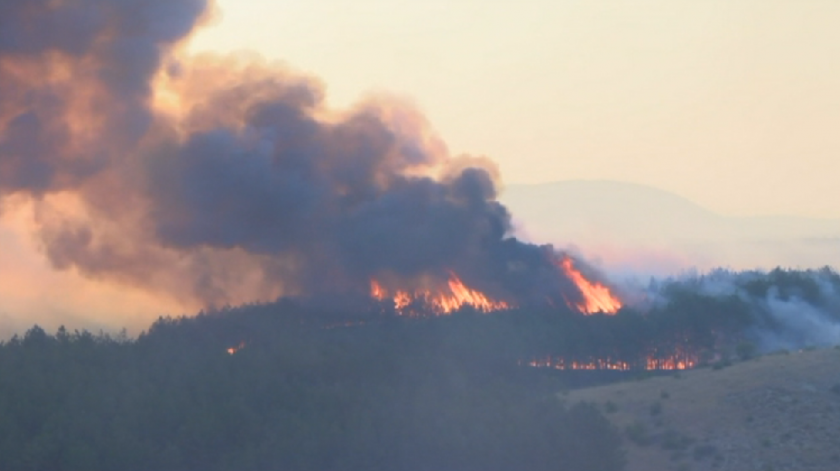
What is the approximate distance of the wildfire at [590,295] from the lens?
84.1 meters

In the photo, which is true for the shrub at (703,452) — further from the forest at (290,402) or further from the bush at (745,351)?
the bush at (745,351)

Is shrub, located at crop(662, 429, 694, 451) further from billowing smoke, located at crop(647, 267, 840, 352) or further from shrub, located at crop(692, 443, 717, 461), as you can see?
billowing smoke, located at crop(647, 267, 840, 352)

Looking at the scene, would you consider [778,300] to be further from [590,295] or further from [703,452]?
[703,452]

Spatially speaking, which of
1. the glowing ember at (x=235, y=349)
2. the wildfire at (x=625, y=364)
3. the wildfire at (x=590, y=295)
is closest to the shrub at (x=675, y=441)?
the wildfire at (x=625, y=364)

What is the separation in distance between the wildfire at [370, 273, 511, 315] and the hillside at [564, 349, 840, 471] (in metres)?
10.9

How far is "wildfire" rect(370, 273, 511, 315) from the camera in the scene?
7719cm

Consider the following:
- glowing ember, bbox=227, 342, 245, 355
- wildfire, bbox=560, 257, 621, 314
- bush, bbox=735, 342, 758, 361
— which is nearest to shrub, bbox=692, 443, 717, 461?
bush, bbox=735, 342, 758, 361

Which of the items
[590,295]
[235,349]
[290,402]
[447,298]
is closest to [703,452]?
[290,402]

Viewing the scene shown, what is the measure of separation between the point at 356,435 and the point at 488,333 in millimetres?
21143

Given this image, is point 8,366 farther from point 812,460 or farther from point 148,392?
point 812,460

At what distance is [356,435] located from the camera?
47.7 metres

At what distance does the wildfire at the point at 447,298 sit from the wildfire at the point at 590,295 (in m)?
6.82

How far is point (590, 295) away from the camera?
8550 centimetres

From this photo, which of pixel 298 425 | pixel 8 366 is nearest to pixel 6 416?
pixel 8 366
